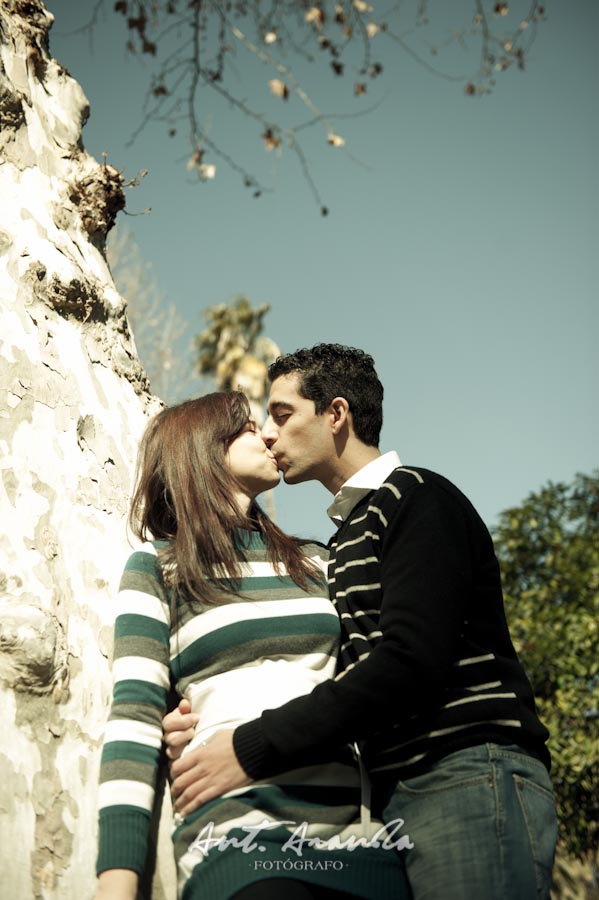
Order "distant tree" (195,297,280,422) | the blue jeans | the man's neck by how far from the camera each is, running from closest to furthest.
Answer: the blue jeans → the man's neck → "distant tree" (195,297,280,422)

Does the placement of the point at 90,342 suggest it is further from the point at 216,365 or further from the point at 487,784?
the point at 216,365

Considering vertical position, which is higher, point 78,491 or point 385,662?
point 78,491

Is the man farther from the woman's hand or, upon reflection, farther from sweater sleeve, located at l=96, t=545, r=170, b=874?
the woman's hand

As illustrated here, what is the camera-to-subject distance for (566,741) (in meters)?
8.45

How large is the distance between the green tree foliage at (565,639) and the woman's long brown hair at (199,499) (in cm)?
684

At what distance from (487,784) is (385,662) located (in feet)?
1.31

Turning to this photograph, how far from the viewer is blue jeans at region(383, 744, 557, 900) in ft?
6.24

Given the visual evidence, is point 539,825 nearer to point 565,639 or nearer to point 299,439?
point 299,439

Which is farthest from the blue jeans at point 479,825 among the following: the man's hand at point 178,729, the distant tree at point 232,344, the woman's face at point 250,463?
the distant tree at point 232,344


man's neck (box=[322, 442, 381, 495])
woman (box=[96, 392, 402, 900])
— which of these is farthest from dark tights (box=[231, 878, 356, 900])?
man's neck (box=[322, 442, 381, 495])

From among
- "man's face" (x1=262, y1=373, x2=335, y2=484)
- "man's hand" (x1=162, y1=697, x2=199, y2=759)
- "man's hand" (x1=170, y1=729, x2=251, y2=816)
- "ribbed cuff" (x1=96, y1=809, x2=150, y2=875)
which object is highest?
"man's face" (x1=262, y1=373, x2=335, y2=484)

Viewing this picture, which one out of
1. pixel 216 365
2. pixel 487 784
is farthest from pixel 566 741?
pixel 216 365

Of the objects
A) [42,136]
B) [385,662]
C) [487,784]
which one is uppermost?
[42,136]

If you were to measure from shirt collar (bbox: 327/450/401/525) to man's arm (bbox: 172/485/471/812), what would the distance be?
56 cm
